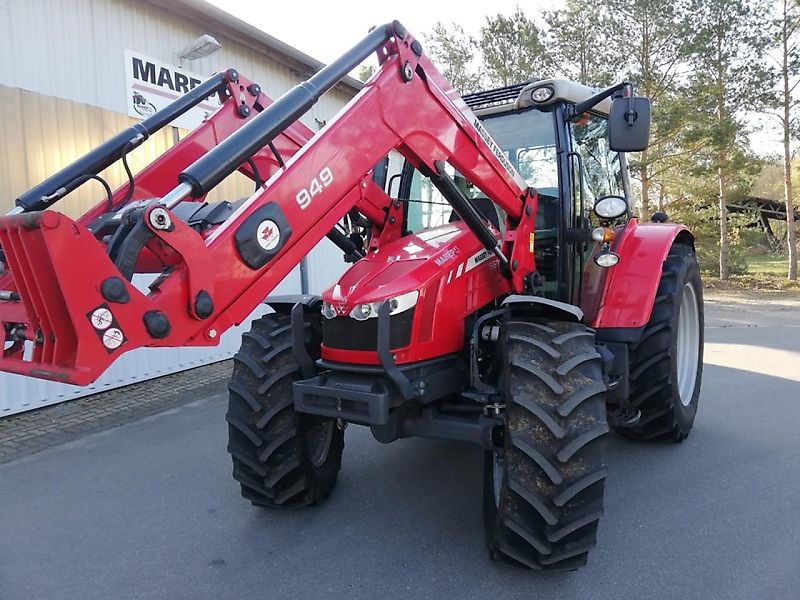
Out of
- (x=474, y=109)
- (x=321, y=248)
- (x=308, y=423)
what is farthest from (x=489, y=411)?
(x=321, y=248)

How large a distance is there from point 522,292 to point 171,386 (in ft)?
16.4

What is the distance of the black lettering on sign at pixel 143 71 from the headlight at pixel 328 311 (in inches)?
217

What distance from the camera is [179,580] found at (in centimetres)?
293

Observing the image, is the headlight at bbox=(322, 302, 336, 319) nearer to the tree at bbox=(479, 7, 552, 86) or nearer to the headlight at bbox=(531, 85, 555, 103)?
the headlight at bbox=(531, 85, 555, 103)

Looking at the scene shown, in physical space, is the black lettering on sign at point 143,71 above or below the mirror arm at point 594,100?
above

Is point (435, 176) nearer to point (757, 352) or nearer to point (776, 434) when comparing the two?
point (776, 434)

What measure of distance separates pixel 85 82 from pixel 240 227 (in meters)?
5.61

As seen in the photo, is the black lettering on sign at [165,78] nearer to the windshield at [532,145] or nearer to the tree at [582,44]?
the windshield at [532,145]

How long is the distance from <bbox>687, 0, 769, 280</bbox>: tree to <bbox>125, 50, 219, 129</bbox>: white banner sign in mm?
13333

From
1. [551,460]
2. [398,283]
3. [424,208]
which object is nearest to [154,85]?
[424,208]

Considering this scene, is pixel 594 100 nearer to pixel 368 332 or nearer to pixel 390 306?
pixel 390 306

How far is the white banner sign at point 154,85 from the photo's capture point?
281 inches

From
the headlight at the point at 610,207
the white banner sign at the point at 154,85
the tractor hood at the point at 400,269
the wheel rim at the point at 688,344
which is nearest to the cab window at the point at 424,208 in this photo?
the tractor hood at the point at 400,269

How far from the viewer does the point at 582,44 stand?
17.4m
